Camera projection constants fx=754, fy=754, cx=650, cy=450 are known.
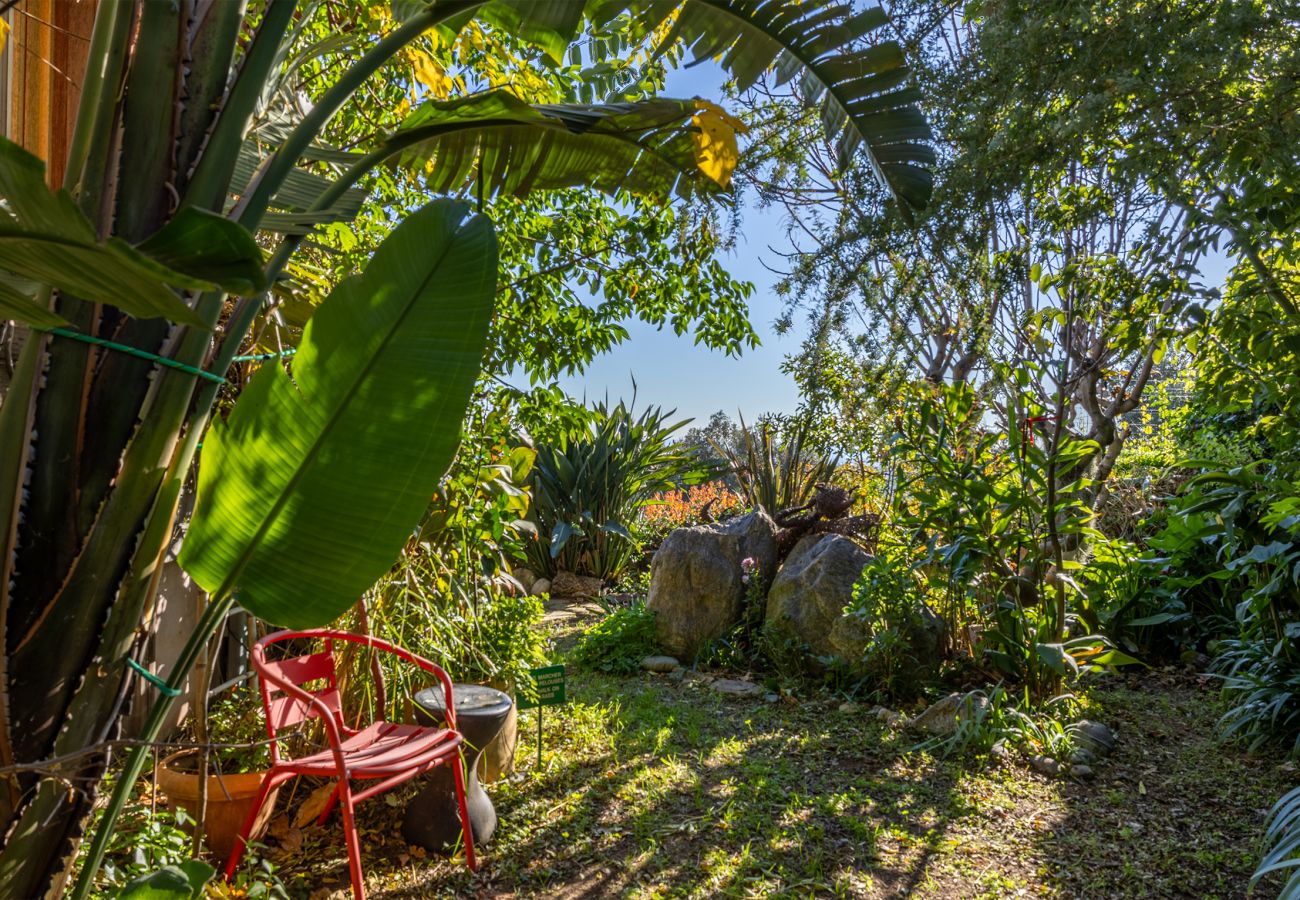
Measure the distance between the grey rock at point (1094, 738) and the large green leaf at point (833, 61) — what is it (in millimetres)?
2755

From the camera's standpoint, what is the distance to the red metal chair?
207 cm

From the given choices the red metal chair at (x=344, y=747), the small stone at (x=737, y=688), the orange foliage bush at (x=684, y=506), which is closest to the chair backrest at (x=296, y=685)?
the red metal chair at (x=344, y=747)

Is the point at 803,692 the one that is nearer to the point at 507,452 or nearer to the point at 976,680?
the point at 976,680

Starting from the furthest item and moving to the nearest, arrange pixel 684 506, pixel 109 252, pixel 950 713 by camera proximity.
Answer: pixel 684 506, pixel 950 713, pixel 109 252

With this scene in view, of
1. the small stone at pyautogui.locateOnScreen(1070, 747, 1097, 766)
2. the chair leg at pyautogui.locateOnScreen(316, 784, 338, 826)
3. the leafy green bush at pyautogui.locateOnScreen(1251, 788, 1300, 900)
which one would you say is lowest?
the chair leg at pyautogui.locateOnScreen(316, 784, 338, 826)

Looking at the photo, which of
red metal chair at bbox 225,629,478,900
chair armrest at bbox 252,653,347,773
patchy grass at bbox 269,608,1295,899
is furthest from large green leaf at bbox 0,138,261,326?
patchy grass at bbox 269,608,1295,899

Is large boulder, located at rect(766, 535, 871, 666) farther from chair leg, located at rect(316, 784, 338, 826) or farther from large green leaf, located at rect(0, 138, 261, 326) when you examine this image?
large green leaf, located at rect(0, 138, 261, 326)

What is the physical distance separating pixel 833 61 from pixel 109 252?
1892 mm

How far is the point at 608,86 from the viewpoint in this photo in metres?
3.59

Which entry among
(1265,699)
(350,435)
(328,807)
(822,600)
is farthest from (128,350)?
(1265,699)

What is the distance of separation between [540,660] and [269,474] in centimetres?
260

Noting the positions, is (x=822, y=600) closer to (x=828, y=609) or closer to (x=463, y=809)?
(x=828, y=609)

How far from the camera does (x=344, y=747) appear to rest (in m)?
2.44

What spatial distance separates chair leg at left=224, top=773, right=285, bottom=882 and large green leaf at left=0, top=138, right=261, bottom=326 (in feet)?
6.61
